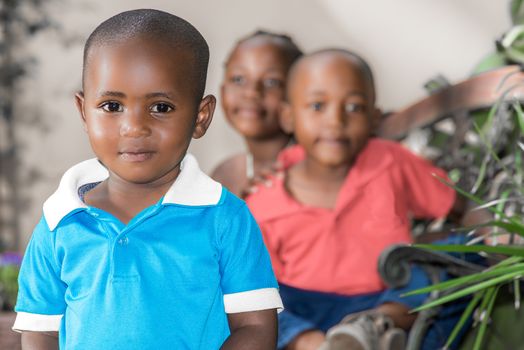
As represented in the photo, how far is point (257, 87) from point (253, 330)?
1.09 meters

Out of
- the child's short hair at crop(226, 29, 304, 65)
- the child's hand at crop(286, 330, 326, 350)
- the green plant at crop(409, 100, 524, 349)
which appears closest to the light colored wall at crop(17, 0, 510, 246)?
the green plant at crop(409, 100, 524, 349)

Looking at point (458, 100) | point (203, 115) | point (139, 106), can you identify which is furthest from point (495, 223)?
point (458, 100)

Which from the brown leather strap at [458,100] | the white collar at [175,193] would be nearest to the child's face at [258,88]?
the brown leather strap at [458,100]

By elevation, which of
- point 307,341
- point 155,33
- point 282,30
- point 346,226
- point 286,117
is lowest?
point 307,341

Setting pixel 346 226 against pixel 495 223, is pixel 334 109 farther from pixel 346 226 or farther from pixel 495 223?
pixel 495 223

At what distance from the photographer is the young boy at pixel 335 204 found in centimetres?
160

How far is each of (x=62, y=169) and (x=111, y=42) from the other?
143 inches

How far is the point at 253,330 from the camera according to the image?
3.01 ft

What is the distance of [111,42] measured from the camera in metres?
0.87

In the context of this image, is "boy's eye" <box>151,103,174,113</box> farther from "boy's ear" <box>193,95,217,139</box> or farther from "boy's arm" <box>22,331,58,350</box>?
"boy's arm" <box>22,331,58,350</box>

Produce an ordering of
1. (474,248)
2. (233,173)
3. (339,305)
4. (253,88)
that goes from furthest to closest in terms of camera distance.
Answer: (233,173), (253,88), (339,305), (474,248)

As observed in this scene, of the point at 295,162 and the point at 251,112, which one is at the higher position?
the point at 251,112

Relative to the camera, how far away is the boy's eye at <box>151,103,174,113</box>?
867 mm

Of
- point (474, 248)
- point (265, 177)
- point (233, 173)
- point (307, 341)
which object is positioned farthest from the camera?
point (233, 173)
